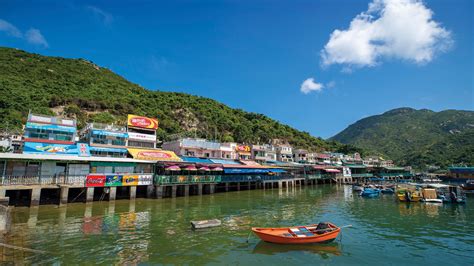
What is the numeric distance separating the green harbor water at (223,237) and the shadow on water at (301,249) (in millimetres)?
71

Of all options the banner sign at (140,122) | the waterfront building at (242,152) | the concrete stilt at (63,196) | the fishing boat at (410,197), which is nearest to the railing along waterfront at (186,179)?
the concrete stilt at (63,196)

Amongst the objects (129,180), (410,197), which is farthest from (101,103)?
(410,197)

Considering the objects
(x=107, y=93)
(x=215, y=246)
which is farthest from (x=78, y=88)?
(x=215, y=246)

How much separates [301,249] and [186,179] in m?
31.6

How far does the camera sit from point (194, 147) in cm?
6231

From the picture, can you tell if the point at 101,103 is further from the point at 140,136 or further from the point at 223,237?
the point at 223,237

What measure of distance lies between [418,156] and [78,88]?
190m

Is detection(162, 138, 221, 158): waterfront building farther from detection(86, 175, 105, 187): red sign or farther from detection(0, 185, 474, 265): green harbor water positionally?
detection(0, 185, 474, 265): green harbor water

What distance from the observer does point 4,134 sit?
2367 inches

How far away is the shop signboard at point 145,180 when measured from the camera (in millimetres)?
41594

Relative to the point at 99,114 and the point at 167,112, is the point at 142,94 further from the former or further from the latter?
the point at 99,114

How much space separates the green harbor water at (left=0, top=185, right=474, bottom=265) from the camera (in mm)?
16328

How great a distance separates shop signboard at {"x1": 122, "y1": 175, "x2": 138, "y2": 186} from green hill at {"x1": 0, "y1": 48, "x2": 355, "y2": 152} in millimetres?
31371

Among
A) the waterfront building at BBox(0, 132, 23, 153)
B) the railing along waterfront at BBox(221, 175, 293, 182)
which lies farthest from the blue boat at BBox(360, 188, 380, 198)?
the waterfront building at BBox(0, 132, 23, 153)
